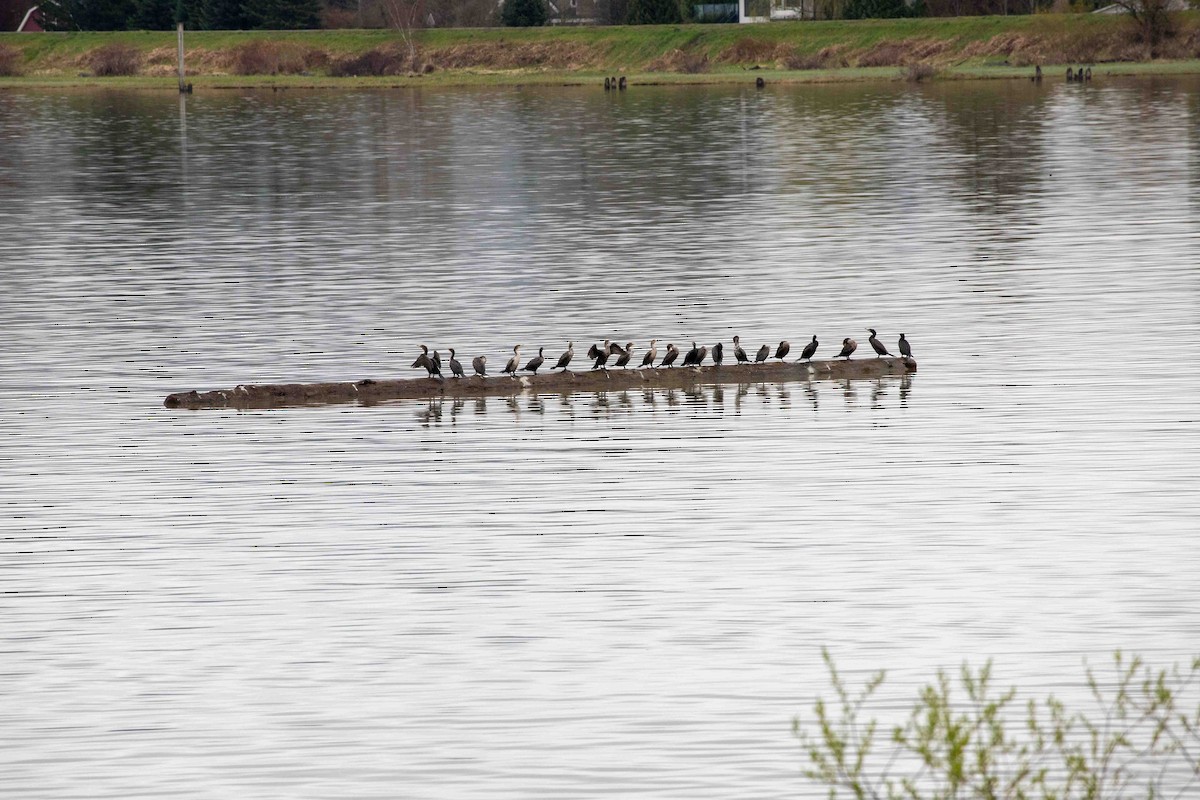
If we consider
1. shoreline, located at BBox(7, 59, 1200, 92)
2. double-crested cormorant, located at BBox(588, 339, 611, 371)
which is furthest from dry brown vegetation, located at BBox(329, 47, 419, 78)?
double-crested cormorant, located at BBox(588, 339, 611, 371)

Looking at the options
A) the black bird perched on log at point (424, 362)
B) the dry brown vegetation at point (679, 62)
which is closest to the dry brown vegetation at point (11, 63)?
the dry brown vegetation at point (679, 62)

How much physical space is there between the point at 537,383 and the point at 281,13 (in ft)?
422

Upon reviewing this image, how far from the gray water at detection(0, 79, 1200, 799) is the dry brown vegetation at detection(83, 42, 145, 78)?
4041 inches

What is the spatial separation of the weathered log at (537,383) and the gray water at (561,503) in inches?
9.6

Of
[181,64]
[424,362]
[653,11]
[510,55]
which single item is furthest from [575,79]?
[424,362]

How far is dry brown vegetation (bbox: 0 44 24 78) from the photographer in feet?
504

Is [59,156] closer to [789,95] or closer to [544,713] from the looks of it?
[789,95]

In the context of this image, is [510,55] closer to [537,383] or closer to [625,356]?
[625,356]

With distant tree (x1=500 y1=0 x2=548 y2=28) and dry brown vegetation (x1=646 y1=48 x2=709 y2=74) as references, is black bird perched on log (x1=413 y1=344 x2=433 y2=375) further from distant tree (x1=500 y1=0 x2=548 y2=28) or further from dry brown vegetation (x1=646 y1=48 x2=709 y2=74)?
distant tree (x1=500 y1=0 x2=548 y2=28)

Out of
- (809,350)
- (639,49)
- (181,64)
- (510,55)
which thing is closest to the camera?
(809,350)

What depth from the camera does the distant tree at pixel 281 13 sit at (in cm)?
15062

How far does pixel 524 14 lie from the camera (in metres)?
150

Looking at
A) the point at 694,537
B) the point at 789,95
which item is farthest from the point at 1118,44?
the point at 694,537

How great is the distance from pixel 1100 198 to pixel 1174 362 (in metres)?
28.0
